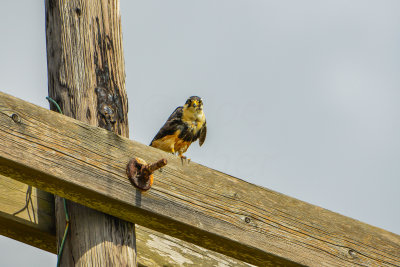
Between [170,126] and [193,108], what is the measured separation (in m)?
0.48

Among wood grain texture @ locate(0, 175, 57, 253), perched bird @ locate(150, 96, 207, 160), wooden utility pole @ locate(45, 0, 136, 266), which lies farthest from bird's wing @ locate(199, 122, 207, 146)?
wood grain texture @ locate(0, 175, 57, 253)

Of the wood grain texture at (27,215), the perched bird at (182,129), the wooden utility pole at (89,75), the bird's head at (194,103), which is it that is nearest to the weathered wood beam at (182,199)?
the wooden utility pole at (89,75)

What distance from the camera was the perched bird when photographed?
6.09 m

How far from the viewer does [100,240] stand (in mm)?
2482

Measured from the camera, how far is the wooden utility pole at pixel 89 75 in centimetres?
255

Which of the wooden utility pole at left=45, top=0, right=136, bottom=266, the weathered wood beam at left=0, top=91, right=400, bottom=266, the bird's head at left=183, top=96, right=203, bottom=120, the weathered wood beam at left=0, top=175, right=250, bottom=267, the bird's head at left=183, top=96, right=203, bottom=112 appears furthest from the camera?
the bird's head at left=183, top=96, right=203, bottom=112

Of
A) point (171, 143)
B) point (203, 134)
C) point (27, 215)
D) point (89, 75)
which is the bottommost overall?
point (27, 215)

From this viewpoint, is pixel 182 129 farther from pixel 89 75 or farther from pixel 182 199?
pixel 182 199

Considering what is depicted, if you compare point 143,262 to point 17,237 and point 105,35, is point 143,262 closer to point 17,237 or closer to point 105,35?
point 17,237

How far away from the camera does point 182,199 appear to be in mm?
2625

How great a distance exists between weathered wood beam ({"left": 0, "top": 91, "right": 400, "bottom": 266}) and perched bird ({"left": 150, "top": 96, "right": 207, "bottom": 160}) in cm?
306

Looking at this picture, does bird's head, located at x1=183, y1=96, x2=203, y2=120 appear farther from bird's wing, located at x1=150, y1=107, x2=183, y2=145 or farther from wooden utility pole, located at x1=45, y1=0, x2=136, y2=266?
wooden utility pole, located at x1=45, y1=0, x2=136, y2=266

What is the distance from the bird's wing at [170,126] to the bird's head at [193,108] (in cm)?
8

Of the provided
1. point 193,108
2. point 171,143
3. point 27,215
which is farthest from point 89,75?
point 193,108
